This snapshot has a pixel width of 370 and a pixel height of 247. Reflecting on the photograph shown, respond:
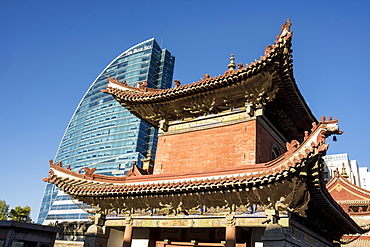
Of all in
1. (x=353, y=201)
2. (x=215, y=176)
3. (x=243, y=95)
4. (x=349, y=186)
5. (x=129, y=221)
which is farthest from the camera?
(x=349, y=186)

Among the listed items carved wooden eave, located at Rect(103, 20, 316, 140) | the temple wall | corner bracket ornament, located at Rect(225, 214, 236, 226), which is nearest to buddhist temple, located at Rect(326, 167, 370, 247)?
carved wooden eave, located at Rect(103, 20, 316, 140)

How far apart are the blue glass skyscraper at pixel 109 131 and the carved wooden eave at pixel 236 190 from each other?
196 feet

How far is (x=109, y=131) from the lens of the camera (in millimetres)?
82250

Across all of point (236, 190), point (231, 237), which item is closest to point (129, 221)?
point (231, 237)

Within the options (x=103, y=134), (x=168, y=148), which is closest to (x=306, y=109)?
(x=168, y=148)

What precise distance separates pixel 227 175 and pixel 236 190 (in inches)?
31.9

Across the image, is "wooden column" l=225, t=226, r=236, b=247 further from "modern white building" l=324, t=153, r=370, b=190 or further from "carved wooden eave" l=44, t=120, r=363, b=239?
"modern white building" l=324, t=153, r=370, b=190

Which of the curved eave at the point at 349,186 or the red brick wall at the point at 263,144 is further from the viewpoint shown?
the curved eave at the point at 349,186

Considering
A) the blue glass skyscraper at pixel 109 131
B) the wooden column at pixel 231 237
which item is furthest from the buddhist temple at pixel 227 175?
the blue glass skyscraper at pixel 109 131

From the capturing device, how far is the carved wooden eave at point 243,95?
11727mm

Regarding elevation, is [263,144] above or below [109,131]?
below

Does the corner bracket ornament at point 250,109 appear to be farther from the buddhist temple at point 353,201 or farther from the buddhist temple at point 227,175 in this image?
the buddhist temple at point 353,201

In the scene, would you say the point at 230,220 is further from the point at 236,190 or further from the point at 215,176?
the point at 215,176

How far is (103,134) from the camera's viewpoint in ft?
272
